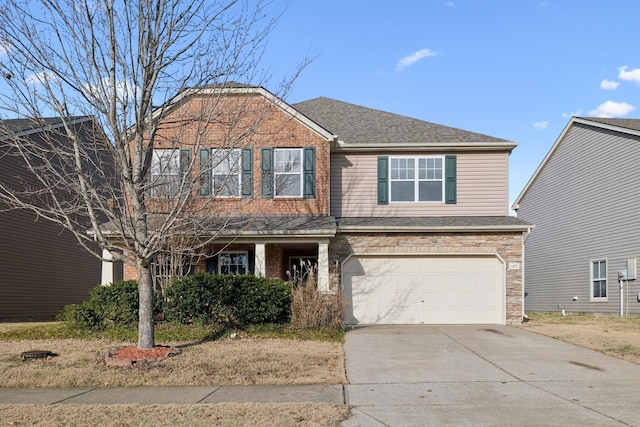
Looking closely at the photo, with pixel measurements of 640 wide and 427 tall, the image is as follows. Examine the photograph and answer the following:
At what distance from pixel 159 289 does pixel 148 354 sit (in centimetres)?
538

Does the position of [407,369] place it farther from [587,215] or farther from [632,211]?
[587,215]

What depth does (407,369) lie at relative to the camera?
1080 cm

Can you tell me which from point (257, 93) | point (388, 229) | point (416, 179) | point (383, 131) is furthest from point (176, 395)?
point (383, 131)

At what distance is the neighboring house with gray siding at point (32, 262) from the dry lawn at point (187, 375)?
440cm

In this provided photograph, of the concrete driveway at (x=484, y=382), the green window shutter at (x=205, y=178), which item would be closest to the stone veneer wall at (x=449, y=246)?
the concrete driveway at (x=484, y=382)

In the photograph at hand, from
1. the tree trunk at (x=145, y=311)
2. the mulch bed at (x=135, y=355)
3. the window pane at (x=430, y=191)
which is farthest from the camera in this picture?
the window pane at (x=430, y=191)

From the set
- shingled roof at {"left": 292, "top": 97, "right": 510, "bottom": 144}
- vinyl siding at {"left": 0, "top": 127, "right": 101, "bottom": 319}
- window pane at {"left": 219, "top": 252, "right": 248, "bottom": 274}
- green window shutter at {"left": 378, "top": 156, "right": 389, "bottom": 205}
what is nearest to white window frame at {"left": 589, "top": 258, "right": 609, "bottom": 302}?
shingled roof at {"left": 292, "top": 97, "right": 510, "bottom": 144}

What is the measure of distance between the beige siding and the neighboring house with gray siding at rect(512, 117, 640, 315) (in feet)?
16.7

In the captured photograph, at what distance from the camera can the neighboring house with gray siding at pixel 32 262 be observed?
766 inches

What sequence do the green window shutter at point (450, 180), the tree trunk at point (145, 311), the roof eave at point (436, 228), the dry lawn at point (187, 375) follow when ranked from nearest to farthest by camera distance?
the dry lawn at point (187, 375) < the tree trunk at point (145, 311) < the roof eave at point (436, 228) < the green window shutter at point (450, 180)

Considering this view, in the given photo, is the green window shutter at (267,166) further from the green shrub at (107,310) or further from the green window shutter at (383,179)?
the green shrub at (107,310)

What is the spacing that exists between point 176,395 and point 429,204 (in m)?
11.6

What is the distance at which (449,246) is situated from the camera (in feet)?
58.4

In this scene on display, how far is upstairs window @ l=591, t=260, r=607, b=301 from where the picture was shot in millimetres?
22391
